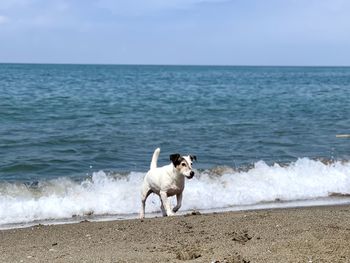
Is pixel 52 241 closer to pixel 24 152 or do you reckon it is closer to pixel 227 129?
pixel 24 152

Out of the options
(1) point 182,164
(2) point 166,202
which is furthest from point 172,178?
(2) point 166,202

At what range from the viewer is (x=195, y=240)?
678cm

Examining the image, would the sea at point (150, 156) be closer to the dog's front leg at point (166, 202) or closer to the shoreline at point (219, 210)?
the shoreline at point (219, 210)

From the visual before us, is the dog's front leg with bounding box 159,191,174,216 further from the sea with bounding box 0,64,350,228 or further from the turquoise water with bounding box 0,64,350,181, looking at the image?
the turquoise water with bounding box 0,64,350,181

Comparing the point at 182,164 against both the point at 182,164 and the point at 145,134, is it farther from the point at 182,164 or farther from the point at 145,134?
the point at 145,134

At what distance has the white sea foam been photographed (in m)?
10.1

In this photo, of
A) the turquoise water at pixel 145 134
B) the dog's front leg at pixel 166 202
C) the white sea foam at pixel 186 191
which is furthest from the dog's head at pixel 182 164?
the turquoise water at pixel 145 134

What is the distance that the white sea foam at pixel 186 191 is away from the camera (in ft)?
33.2

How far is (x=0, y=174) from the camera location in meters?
12.9

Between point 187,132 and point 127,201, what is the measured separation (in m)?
8.75

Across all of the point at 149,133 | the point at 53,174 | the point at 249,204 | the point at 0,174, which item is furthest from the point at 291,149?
the point at 0,174

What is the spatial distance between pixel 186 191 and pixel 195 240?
445cm

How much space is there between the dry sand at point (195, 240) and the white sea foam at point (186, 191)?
1811 mm

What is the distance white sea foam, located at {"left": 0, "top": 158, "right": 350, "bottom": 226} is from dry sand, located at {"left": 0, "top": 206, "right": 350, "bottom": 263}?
1.81m
